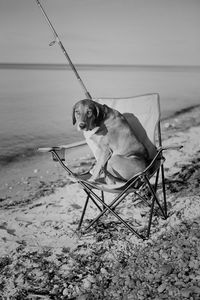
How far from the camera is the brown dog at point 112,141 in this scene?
3.28 m

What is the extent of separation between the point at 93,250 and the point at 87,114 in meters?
1.31

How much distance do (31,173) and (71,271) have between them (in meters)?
3.33

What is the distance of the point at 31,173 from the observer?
229 inches

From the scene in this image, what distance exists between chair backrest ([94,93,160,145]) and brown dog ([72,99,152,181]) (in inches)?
9.1

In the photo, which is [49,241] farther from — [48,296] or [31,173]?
[31,173]

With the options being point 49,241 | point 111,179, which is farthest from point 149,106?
point 49,241

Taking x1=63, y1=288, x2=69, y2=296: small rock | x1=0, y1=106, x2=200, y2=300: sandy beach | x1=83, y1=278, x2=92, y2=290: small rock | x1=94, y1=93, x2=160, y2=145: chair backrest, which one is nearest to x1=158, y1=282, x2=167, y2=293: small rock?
x1=0, y1=106, x2=200, y2=300: sandy beach

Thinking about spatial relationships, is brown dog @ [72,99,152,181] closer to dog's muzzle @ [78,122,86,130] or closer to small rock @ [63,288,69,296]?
dog's muzzle @ [78,122,86,130]

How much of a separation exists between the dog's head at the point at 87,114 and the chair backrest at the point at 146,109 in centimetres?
42

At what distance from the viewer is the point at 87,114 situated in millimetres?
3252

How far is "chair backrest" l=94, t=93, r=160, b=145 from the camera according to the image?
11.6 ft

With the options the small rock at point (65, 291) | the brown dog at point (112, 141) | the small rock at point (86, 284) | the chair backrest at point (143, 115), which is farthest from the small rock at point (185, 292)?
the chair backrest at point (143, 115)

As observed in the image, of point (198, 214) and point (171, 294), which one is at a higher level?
point (171, 294)

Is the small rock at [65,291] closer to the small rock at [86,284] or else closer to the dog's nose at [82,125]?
the small rock at [86,284]
